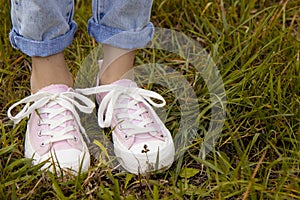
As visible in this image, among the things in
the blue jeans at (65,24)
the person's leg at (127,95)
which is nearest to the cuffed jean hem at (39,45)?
the blue jeans at (65,24)

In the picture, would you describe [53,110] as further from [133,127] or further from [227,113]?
[227,113]

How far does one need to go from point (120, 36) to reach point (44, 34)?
17 centimetres

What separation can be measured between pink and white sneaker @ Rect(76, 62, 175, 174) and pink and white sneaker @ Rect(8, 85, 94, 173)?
5 centimetres

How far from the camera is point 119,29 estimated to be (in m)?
1.24

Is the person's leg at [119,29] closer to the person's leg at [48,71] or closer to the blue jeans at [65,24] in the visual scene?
the blue jeans at [65,24]

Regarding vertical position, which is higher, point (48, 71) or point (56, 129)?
point (48, 71)

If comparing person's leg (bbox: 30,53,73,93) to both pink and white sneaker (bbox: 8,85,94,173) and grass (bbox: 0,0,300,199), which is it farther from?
grass (bbox: 0,0,300,199)

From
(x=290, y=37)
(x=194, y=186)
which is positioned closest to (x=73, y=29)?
(x=194, y=186)

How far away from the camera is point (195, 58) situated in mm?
1544

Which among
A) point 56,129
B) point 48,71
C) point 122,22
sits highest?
point 122,22

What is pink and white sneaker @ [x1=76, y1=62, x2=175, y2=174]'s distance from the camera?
3.88 ft

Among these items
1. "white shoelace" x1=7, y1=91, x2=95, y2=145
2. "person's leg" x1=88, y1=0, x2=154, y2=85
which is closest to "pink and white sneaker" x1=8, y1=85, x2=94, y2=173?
"white shoelace" x1=7, y1=91, x2=95, y2=145

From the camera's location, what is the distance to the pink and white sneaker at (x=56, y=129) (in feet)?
3.84

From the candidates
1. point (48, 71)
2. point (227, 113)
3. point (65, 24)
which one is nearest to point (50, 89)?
point (48, 71)
